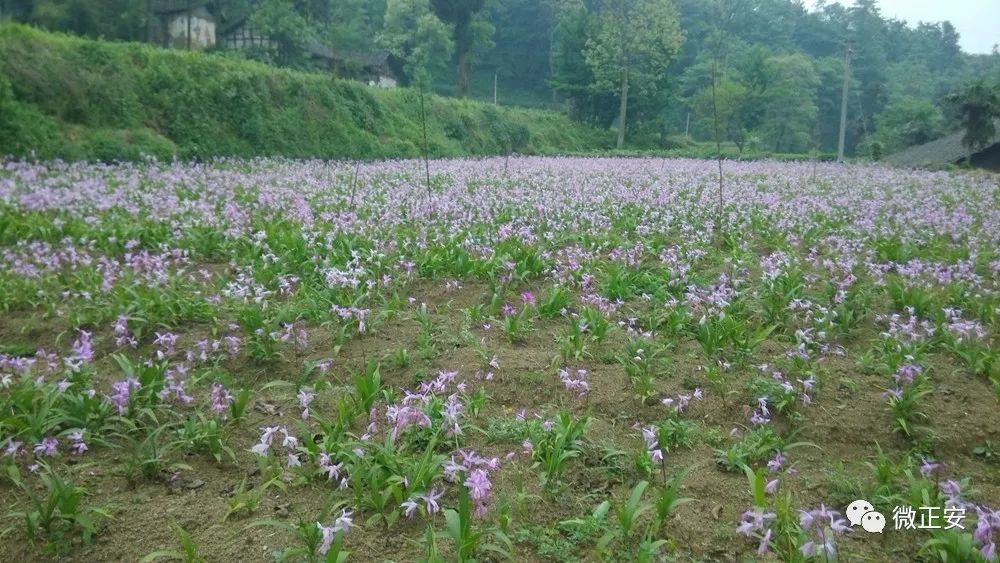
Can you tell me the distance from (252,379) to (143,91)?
58.2ft

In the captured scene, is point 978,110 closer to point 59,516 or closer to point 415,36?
point 59,516

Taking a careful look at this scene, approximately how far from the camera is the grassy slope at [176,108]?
15.7m

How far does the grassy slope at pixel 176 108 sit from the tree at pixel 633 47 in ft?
79.4

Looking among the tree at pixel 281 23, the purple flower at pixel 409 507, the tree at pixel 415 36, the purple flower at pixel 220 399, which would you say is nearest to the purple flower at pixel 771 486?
the purple flower at pixel 409 507

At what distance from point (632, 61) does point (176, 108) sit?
41.0 m

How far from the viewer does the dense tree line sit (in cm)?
4009

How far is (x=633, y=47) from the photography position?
1969 inches

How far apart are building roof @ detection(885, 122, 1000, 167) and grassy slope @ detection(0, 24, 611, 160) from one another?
22.9 metres

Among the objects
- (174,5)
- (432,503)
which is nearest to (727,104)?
(174,5)

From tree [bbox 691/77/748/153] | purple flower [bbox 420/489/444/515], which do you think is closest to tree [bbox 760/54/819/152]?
tree [bbox 691/77/748/153]

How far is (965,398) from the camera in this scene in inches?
177

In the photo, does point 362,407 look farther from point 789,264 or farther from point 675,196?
point 675,196

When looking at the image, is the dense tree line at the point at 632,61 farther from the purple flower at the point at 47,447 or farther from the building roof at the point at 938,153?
the purple flower at the point at 47,447

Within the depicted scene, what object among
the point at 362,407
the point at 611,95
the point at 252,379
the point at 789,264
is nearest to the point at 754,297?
the point at 789,264
